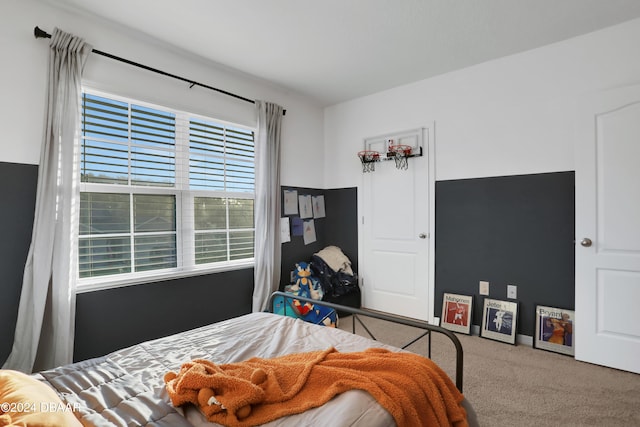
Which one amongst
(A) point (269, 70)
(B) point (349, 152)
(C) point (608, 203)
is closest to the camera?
(C) point (608, 203)

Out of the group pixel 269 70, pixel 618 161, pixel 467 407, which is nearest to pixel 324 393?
pixel 467 407

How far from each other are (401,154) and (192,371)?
3.15 meters

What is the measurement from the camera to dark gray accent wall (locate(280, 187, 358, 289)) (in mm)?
4055

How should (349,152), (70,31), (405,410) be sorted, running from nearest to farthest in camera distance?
(405,410) < (70,31) < (349,152)

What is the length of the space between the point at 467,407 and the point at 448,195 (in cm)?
244

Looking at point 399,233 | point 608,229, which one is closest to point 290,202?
point 399,233

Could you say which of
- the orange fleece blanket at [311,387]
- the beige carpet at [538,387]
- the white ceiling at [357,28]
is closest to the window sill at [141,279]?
the orange fleece blanket at [311,387]

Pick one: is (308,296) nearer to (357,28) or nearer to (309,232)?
(309,232)

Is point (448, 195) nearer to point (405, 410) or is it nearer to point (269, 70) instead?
point (269, 70)

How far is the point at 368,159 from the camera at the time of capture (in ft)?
13.2

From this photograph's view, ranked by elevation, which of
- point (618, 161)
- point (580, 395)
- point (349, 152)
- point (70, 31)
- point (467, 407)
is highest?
point (70, 31)

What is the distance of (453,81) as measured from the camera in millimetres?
3414

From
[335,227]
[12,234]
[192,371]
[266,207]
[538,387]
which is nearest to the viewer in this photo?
[192,371]

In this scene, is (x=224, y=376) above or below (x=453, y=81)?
below
